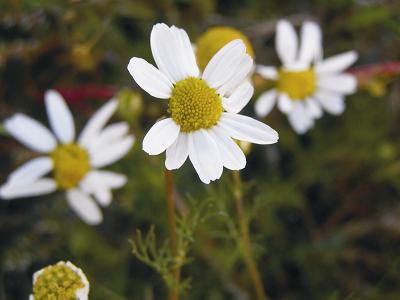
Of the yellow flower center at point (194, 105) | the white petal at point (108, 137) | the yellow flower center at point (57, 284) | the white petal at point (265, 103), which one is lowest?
the yellow flower center at point (57, 284)

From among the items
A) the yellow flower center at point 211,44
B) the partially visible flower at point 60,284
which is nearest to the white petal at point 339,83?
the yellow flower center at point 211,44

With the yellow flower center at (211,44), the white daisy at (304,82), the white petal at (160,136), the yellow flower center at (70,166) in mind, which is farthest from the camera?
the white daisy at (304,82)

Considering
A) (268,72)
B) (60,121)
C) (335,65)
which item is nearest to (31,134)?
(60,121)

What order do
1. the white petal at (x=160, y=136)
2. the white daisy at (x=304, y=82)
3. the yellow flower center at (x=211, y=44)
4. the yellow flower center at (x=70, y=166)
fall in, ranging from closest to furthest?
the white petal at (x=160, y=136) < the yellow flower center at (x=211, y=44) < the yellow flower center at (x=70, y=166) < the white daisy at (x=304, y=82)

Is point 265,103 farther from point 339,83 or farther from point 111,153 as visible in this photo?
point 111,153

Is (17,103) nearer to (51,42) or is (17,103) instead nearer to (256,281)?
(51,42)

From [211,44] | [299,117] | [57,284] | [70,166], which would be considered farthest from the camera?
[299,117]

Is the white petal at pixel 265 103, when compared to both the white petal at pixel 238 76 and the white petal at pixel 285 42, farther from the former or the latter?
the white petal at pixel 238 76
